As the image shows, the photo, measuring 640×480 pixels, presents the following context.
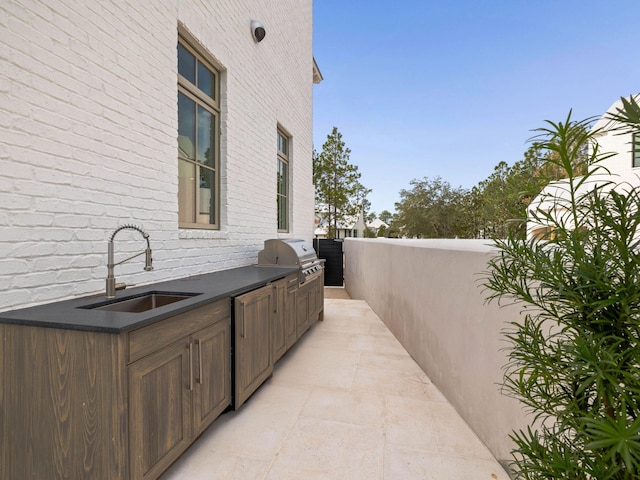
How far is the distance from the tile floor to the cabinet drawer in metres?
0.80

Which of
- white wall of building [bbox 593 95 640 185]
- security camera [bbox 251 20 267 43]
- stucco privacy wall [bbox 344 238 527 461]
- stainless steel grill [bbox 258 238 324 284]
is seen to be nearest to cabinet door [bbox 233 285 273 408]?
stainless steel grill [bbox 258 238 324 284]

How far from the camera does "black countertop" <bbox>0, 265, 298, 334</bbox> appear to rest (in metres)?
1.30

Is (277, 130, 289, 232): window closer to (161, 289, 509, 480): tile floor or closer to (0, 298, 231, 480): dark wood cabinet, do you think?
(161, 289, 509, 480): tile floor

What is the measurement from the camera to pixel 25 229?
154cm

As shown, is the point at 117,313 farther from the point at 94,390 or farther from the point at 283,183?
the point at 283,183

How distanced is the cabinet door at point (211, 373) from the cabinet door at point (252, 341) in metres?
0.09

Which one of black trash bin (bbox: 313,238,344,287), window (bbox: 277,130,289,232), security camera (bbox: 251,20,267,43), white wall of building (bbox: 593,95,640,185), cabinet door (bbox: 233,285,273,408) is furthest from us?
black trash bin (bbox: 313,238,344,287)

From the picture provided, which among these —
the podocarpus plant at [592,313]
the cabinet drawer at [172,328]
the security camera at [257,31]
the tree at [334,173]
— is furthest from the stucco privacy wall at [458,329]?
the tree at [334,173]

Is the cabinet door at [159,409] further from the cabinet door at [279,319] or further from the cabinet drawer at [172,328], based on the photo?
the cabinet door at [279,319]

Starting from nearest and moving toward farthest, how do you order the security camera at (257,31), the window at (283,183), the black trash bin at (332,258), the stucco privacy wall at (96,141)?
the stucco privacy wall at (96,141)
the security camera at (257,31)
the window at (283,183)
the black trash bin at (332,258)

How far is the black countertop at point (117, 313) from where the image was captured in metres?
1.30

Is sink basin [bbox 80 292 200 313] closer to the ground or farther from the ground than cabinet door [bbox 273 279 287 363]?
farther from the ground

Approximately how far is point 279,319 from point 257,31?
3.60 meters

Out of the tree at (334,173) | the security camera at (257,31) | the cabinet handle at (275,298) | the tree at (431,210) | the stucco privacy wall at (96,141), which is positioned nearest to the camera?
the stucco privacy wall at (96,141)
